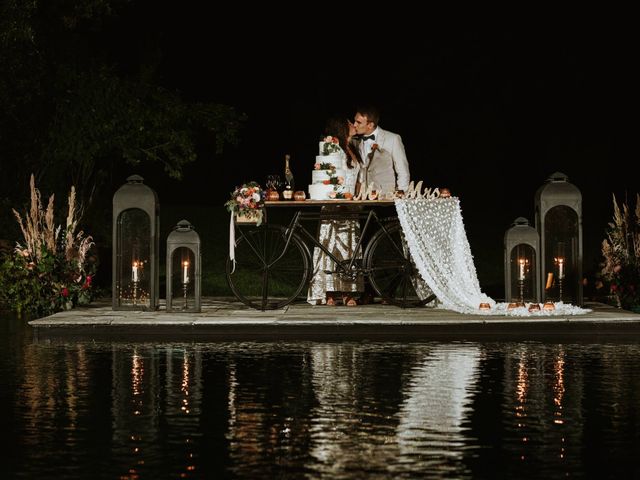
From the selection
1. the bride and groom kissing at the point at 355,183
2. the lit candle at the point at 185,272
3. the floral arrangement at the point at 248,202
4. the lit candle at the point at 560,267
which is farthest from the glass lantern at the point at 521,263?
the lit candle at the point at 185,272

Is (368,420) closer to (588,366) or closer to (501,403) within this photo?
(501,403)

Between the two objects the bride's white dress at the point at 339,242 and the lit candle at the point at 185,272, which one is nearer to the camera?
the lit candle at the point at 185,272

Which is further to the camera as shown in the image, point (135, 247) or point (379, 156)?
point (379, 156)

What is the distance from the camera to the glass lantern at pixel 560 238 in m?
18.1

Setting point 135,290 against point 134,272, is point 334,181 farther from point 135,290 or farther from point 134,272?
point 135,290

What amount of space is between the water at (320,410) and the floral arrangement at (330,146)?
13.3 feet

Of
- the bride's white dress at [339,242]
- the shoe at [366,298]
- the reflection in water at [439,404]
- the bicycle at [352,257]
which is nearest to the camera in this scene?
the reflection in water at [439,404]

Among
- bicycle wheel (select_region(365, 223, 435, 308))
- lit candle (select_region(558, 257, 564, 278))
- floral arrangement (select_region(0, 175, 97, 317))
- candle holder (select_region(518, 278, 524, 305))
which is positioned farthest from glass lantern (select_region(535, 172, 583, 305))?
floral arrangement (select_region(0, 175, 97, 317))

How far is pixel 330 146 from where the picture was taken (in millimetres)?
18328

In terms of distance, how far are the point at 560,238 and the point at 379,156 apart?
245 centimetres

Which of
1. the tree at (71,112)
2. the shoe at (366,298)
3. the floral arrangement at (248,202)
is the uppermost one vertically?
the tree at (71,112)

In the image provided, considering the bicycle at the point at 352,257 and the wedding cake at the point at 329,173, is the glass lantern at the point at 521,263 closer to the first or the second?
the bicycle at the point at 352,257

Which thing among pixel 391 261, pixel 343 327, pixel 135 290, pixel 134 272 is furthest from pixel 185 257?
pixel 343 327

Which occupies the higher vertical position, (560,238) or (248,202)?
(248,202)
